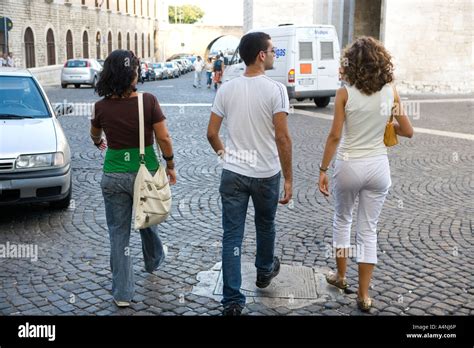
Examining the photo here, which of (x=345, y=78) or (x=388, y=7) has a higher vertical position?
(x=388, y=7)

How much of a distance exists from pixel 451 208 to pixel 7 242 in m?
4.88

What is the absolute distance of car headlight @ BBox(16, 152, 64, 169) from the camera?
238 inches

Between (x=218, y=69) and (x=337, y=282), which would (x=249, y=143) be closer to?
(x=337, y=282)

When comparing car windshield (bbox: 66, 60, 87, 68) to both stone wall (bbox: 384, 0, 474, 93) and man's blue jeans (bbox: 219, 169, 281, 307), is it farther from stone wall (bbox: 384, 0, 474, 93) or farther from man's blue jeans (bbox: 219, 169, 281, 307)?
man's blue jeans (bbox: 219, 169, 281, 307)

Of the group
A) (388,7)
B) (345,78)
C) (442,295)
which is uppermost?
(388,7)

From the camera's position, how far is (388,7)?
82.9ft

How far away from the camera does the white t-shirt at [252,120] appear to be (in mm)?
3865

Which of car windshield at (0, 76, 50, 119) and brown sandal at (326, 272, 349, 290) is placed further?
car windshield at (0, 76, 50, 119)

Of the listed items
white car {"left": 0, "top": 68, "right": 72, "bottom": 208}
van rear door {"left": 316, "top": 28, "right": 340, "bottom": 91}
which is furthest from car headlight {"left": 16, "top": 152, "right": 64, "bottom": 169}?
van rear door {"left": 316, "top": 28, "right": 340, "bottom": 91}

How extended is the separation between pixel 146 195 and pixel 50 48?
37.4m

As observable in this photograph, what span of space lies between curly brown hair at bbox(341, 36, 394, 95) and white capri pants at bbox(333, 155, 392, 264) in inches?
19.5

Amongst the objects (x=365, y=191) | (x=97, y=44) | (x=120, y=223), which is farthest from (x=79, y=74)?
(x=365, y=191)
